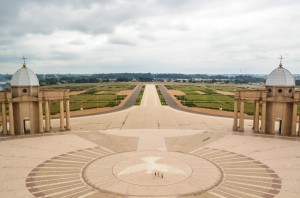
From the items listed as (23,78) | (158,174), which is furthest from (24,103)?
(158,174)

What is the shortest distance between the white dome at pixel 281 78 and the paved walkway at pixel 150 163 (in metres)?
9.44

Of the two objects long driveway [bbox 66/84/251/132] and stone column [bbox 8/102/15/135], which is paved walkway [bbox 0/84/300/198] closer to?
long driveway [bbox 66/84/251/132]

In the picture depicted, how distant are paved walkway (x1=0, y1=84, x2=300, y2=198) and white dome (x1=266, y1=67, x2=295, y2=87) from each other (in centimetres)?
944

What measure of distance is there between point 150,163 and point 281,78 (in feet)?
96.6

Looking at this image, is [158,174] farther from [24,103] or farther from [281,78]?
[281,78]

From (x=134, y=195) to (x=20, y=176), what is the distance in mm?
13266

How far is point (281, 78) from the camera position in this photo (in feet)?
163

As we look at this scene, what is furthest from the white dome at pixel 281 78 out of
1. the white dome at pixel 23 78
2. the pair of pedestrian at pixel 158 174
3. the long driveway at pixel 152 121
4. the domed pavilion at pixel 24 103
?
the white dome at pixel 23 78

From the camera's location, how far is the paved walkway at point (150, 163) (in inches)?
1066

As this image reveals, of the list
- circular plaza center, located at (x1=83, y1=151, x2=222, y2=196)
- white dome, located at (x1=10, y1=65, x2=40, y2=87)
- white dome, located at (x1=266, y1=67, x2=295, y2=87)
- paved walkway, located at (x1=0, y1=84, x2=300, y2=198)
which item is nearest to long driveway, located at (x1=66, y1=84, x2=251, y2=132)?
paved walkway, located at (x1=0, y1=84, x2=300, y2=198)

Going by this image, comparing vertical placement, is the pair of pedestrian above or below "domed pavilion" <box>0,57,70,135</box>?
below

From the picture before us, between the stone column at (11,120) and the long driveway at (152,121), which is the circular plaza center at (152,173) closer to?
the long driveway at (152,121)

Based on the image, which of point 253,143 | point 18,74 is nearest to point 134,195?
point 253,143

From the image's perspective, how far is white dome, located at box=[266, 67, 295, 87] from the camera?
49188 millimetres
